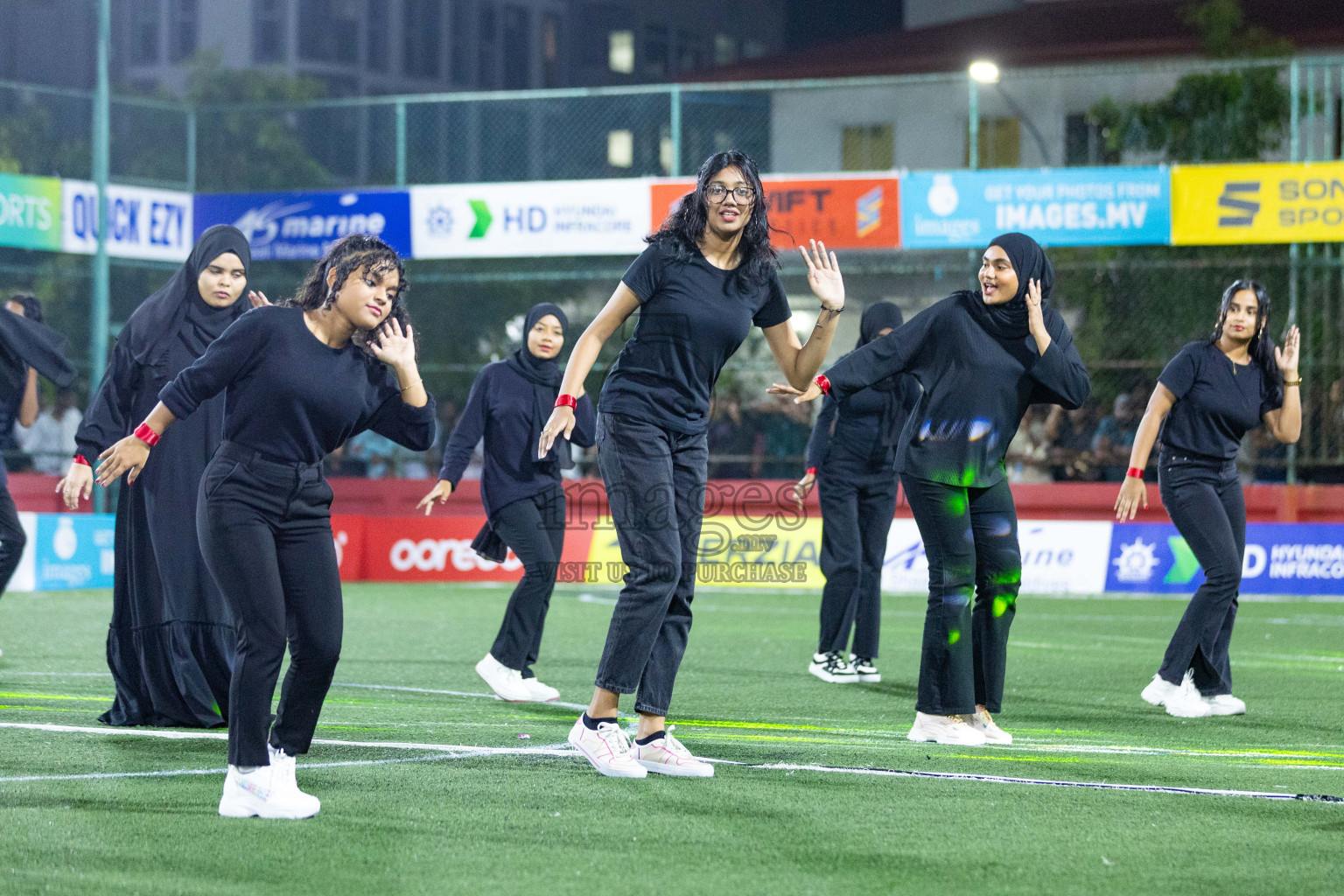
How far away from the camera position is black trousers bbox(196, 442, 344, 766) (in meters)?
Answer: 5.03

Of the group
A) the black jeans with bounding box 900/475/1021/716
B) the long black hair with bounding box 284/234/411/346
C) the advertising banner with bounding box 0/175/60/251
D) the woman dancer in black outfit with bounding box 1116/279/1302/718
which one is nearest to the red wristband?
the long black hair with bounding box 284/234/411/346

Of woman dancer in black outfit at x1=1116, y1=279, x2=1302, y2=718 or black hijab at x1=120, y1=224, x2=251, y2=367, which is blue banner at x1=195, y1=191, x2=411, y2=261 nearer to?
black hijab at x1=120, y1=224, x2=251, y2=367

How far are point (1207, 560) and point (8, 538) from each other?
21.8ft

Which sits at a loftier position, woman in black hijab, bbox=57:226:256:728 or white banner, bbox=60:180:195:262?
white banner, bbox=60:180:195:262

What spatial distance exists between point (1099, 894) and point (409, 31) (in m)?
62.2

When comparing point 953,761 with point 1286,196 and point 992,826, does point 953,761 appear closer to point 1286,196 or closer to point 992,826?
point 992,826

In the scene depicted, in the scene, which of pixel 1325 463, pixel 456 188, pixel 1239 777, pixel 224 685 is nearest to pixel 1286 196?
pixel 1325 463

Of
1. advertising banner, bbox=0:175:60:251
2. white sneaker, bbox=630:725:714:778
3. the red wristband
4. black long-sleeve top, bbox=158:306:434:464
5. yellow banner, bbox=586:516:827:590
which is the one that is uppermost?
advertising banner, bbox=0:175:60:251

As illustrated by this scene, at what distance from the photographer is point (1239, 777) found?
19.4 ft

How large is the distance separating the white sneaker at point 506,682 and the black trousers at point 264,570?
2859 mm

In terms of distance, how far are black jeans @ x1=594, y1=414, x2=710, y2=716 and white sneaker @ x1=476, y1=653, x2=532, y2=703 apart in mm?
2246

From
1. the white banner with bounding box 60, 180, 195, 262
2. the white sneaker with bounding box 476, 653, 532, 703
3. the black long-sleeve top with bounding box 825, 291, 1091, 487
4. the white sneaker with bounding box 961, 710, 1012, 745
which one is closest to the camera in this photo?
the black long-sleeve top with bounding box 825, 291, 1091, 487

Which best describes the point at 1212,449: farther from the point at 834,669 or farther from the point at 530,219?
the point at 530,219

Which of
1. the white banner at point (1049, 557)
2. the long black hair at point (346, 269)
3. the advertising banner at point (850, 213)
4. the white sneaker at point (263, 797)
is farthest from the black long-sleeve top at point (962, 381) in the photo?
the advertising banner at point (850, 213)
